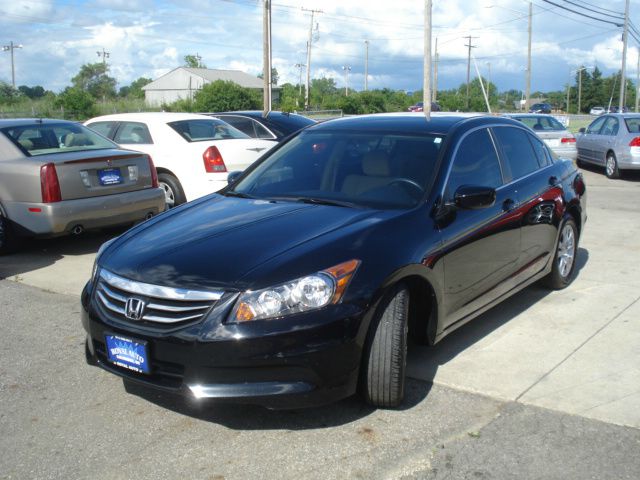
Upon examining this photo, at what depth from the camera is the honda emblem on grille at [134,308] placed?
11.7 ft

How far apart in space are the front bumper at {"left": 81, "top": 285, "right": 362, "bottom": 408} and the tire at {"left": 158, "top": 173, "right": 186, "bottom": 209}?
21.0ft

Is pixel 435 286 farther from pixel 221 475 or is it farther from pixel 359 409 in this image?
pixel 221 475

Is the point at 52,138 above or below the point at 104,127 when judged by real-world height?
below

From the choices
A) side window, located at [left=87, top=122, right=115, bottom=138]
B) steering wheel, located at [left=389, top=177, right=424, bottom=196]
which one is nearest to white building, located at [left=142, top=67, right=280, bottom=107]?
side window, located at [left=87, top=122, right=115, bottom=138]

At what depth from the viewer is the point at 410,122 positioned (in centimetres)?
499

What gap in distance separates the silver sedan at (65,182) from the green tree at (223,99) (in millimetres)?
43806

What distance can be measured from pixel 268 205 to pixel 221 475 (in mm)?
1819

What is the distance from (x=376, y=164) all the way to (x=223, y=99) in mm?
48987

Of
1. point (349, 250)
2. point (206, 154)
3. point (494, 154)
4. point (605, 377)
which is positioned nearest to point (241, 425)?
point (349, 250)

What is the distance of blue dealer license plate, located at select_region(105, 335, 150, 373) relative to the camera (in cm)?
351

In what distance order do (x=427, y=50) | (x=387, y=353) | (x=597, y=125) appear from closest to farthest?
1. (x=387, y=353)
2. (x=597, y=125)
3. (x=427, y=50)

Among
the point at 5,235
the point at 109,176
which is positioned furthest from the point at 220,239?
the point at 5,235

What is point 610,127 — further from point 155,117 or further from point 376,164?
point 376,164

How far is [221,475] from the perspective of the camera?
10.6ft
